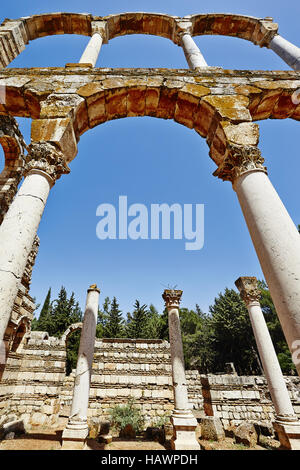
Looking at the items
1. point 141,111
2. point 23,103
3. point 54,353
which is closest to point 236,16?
point 141,111

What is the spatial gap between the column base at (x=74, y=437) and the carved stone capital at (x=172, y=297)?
15.5 ft

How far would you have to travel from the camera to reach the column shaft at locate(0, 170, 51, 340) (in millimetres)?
2695

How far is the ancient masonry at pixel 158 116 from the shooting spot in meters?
2.99

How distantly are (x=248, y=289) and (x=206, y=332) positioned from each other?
3239 cm

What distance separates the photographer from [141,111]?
203 inches

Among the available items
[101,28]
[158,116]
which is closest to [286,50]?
[158,116]

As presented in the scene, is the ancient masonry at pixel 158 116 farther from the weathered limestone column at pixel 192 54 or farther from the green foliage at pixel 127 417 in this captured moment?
the green foliage at pixel 127 417

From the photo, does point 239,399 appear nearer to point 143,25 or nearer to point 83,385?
point 83,385

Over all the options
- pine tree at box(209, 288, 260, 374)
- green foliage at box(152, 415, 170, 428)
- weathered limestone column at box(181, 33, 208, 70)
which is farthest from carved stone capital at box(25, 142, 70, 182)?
pine tree at box(209, 288, 260, 374)

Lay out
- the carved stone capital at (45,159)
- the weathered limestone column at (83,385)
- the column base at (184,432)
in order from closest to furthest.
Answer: the carved stone capital at (45,159) < the weathered limestone column at (83,385) < the column base at (184,432)

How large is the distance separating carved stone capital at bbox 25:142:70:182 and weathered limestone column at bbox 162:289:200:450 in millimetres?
6932

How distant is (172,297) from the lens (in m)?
9.24

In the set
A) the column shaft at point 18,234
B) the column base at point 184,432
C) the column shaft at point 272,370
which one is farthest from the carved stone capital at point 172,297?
the column shaft at point 18,234
